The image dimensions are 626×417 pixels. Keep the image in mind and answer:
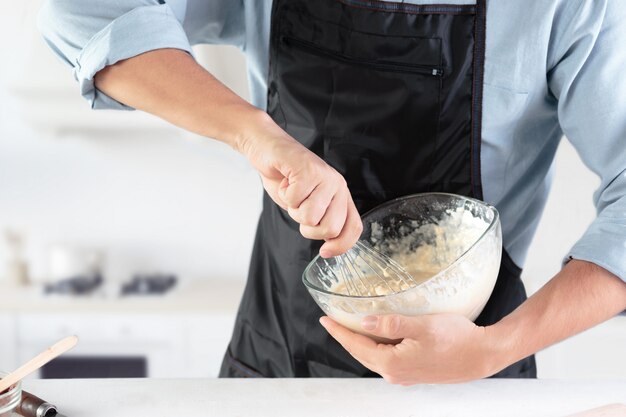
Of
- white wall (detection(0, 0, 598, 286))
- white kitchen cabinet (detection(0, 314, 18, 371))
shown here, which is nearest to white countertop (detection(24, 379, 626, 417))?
white kitchen cabinet (detection(0, 314, 18, 371))

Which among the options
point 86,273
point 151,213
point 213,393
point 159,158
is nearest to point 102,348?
point 86,273

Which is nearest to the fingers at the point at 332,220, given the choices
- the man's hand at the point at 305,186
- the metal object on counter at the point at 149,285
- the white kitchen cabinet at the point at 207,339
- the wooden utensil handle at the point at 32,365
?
the man's hand at the point at 305,186

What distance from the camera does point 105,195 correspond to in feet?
8.02

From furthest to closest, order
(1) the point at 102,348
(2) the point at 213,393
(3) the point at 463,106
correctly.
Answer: (1) the point at 102,348 → (3) the point at 463,106 → (2) the point at 213,393

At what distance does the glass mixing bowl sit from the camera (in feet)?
2.41

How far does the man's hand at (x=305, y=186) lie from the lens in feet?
2.23

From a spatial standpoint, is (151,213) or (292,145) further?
(151,213)

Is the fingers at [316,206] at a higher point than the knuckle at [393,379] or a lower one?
higher

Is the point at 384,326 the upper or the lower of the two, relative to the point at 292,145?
lower

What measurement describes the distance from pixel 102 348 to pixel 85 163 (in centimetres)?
60

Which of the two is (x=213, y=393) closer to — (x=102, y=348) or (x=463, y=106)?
(x=463, y=106)

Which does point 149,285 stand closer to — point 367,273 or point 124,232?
point 124,232

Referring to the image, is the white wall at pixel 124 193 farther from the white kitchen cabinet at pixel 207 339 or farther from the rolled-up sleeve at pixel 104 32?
the rolled-up sleeve at pixel 104 32

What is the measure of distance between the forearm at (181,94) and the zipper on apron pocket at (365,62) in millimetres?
174
